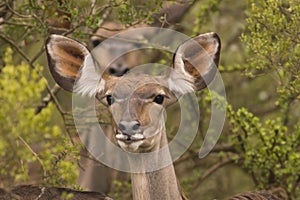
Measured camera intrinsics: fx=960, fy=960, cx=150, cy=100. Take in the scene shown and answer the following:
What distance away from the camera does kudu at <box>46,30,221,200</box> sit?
4.95 m

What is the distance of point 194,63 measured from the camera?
17.2 ft

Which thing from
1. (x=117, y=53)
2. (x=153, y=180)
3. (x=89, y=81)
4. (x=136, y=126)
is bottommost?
(x=117, y=53)

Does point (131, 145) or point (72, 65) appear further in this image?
point (72, 65)

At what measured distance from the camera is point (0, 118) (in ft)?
13.2

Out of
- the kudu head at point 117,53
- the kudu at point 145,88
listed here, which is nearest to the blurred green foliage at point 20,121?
the kudu at point 145,88

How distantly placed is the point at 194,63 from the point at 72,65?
667 mm

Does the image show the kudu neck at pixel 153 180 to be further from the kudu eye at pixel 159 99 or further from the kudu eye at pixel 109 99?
the kudu eye at pixel 109 99

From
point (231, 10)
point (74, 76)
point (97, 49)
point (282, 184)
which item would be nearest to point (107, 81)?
point (74, 76)

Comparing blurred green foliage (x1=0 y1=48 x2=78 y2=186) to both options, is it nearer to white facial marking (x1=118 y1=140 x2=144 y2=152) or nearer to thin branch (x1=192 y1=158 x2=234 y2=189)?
white facial marking (x1=118 y1=140 x2=144 y2=152)

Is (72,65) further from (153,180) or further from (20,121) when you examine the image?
(20,121)

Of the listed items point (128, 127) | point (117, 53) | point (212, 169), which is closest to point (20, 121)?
point (128, 127)

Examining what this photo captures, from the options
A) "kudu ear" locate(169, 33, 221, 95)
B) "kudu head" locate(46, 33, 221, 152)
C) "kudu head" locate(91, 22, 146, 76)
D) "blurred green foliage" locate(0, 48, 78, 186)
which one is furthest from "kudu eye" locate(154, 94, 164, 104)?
"kudu head" locate(91, 22, 146, 76)

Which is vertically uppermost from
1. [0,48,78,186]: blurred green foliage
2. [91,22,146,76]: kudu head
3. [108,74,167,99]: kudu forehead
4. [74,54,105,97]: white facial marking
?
[0,48,78,186]: blurred green foliage

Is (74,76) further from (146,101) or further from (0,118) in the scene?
(0,118)
